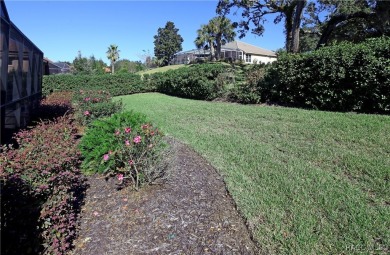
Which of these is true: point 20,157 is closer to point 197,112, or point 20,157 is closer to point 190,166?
point 190,166

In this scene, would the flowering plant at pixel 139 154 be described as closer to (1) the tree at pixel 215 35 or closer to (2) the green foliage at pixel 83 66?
(2) the green foliage at pixel 83 66

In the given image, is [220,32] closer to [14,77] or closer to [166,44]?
[166,44]

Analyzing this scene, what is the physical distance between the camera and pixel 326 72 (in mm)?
8305

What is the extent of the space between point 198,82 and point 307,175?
35.2 ft

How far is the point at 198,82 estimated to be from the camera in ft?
47.6

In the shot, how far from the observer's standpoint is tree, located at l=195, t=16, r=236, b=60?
1836 inches

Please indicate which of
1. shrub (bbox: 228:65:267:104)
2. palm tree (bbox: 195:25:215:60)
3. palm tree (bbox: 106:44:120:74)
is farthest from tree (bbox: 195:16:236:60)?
shrub (bbox: 228:65:267:104)

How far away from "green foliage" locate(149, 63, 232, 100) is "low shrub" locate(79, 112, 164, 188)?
9606 mm

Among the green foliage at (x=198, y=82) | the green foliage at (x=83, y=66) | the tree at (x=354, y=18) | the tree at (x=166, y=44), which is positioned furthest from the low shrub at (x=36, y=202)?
the tree at (x=166, y=44)

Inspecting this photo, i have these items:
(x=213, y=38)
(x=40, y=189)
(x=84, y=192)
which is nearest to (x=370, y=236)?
(x=40, y=189)

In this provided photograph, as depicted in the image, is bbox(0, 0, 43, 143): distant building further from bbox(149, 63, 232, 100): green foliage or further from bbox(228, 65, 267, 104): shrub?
bbox(149, 63, 232, 100): green foliage

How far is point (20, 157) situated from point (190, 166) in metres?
2.59

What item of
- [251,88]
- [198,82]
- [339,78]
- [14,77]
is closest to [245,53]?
[198,82]

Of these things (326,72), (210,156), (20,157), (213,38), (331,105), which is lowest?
(210,156)
